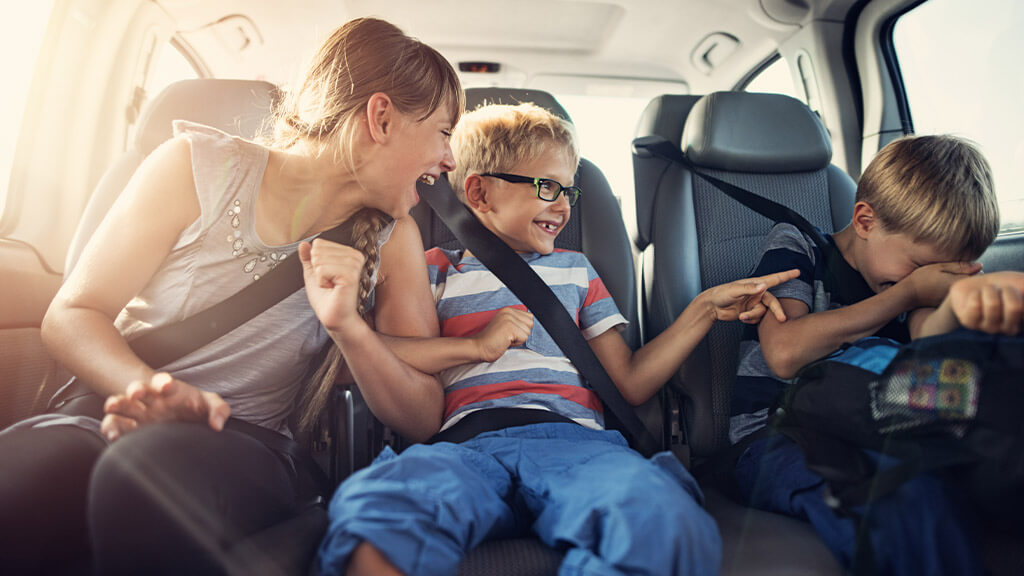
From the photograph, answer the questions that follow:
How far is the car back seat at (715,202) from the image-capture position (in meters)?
1.49

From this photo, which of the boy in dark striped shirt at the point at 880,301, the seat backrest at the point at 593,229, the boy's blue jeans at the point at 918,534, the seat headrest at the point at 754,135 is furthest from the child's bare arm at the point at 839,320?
the seat headrest at the point at 754,135

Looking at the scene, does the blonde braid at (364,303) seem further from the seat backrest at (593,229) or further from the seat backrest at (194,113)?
the seat backrest at (194,113)

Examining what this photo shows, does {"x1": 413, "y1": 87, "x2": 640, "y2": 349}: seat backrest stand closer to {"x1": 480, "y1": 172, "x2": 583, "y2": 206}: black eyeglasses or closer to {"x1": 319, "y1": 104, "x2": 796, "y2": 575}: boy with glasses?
{"x1": 319, "y1": 104, "x2": 796, "y2": 575}: boy with glasses

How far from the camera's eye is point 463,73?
122 inches

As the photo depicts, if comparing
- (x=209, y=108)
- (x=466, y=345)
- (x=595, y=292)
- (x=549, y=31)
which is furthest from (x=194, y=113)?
(x=549, y=31)

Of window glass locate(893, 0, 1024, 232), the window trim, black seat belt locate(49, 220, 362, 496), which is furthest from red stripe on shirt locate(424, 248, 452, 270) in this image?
the window trim

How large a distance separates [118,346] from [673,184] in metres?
1.46

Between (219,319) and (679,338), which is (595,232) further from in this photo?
(219,319)

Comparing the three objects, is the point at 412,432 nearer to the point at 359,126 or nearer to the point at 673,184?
the point at 359,126

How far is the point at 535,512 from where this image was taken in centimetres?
90

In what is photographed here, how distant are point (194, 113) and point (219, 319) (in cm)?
89

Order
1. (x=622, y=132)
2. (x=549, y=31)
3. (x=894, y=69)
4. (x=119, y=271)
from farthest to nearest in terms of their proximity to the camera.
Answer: (x=622, y=132)
(x=549, y=31)
(x=894, y=69)
(x=119, y=271)

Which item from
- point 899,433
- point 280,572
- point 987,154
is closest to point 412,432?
point 280,572

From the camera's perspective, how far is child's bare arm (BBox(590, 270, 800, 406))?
3.80 ft
